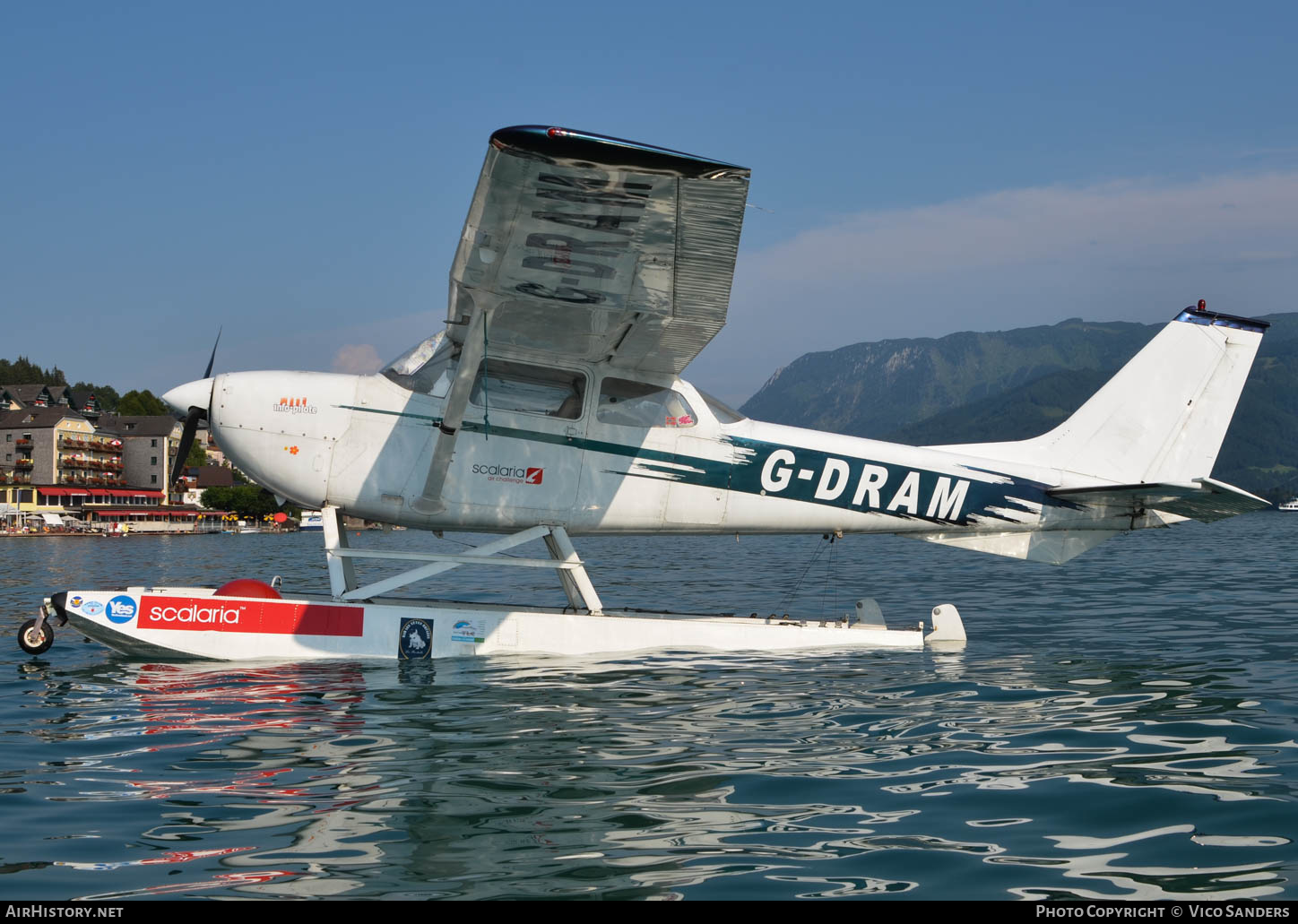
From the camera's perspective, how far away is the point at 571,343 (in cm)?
845

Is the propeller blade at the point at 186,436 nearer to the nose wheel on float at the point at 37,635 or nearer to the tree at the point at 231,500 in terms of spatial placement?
the nose wheel on float at the point at 37,635

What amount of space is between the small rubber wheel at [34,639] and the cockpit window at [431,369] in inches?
143

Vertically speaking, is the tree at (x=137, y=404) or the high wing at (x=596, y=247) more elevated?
the high wing at (x=596, y=247)

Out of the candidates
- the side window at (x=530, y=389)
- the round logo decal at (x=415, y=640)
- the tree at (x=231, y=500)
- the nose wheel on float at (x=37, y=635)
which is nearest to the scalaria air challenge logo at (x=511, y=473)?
the side window at (x=530, y=389)

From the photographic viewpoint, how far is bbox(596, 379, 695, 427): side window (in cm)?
905

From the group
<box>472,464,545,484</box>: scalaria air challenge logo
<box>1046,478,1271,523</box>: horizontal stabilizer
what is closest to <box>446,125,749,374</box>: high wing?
<box>472,464,545,484</box>: scalaria air challenge logo

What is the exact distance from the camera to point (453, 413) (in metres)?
8.43

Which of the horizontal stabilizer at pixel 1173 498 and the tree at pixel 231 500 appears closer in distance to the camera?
the horizontal stabilizer at pixel 1173 498

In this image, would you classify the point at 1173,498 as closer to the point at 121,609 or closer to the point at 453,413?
the point at 453,413

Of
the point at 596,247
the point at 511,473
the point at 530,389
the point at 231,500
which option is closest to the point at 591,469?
the point at 511,473

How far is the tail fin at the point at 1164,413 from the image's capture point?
9.90 m

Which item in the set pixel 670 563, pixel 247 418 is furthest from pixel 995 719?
pixel 670 563

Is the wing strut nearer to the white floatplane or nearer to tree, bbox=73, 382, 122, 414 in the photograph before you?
the white floatplane

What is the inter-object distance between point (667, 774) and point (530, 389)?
15.6ft
